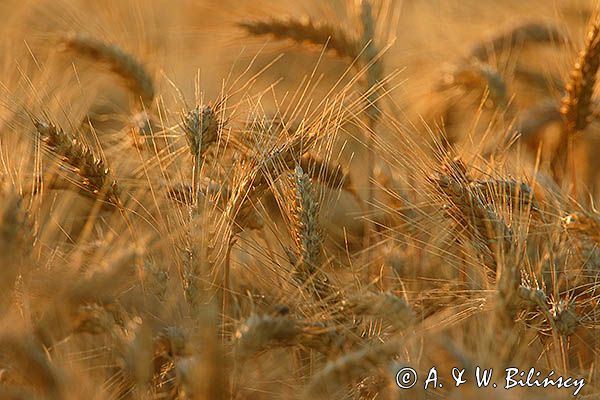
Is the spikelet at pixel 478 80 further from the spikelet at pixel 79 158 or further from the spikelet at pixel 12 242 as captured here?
the spikelet at pixel 12 242

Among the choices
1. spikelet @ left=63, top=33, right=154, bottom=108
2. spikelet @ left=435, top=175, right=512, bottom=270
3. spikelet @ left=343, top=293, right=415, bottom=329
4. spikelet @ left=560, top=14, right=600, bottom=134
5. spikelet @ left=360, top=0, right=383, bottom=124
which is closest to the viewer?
spikelet @ left=343, top=293, right=415, bottom=329

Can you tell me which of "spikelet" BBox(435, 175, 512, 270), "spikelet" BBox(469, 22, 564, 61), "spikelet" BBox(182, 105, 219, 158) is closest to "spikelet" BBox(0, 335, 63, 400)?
"spikelet" BBox(182, 105, 219, 158)

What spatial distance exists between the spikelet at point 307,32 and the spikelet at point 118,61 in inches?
17.5

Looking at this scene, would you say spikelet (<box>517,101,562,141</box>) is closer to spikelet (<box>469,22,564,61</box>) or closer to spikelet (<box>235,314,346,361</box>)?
spikelet (<box>469,22,564,61</box>)

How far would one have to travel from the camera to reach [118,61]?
2.94 meters

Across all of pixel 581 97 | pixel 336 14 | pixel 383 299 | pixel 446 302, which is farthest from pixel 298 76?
pixel 383 299

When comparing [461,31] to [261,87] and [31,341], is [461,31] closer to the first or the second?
[261,87]

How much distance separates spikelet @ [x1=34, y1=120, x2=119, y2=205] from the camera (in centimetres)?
211

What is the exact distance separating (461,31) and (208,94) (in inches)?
46.0

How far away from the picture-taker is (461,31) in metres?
3.90

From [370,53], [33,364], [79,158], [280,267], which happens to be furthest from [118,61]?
[33,364]

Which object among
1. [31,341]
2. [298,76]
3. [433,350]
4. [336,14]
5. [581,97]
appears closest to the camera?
[31,341]

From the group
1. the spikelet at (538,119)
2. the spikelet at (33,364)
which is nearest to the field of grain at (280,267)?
the spikelet at (33,364)

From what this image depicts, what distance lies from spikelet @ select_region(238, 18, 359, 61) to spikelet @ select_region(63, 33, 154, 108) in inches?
17.5
